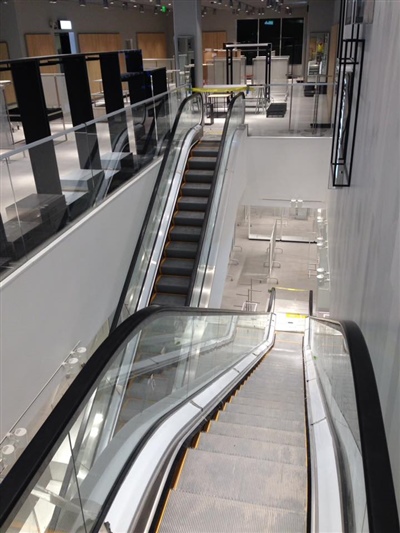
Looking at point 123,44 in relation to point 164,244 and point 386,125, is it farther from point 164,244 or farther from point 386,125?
point 386,125

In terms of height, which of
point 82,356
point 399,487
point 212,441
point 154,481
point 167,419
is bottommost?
point 82,356

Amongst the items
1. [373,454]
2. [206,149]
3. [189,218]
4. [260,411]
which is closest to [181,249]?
[189,218]

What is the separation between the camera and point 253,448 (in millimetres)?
3766

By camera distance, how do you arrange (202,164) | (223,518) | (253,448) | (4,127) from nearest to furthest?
(223,518) → (253,448) → (4,127) → (202,164)

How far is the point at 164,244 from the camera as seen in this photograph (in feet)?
29.3

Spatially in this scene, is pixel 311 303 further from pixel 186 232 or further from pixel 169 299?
pixel 169 299

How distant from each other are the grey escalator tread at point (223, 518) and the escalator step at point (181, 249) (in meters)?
6.24

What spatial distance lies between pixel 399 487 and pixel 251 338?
685 centimetres

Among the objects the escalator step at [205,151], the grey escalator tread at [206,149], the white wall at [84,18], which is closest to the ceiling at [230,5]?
the white wall at [84,18]

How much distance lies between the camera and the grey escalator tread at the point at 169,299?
26.7 ft

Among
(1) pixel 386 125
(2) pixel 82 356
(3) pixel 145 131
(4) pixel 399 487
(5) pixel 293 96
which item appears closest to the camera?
(4) pixel 399 487

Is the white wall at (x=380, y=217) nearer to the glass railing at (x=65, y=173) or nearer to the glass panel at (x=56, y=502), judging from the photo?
the glass panel at (x=56, y=502)

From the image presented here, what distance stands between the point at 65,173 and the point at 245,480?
4509 millimetres

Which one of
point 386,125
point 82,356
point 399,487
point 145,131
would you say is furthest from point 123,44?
point 399,487
